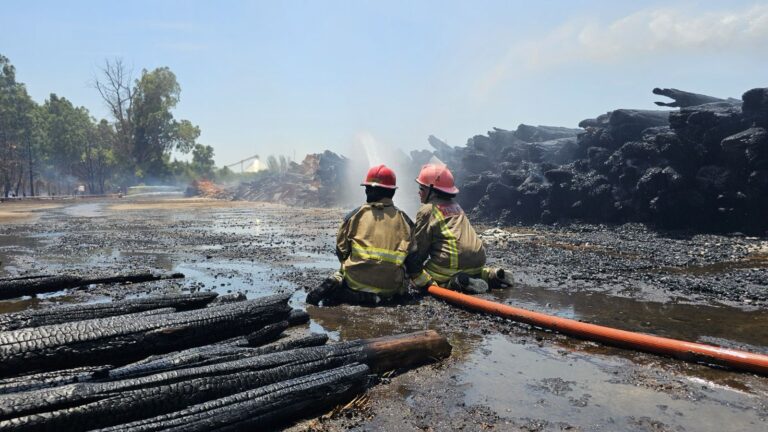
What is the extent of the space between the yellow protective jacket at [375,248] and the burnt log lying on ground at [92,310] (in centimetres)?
167

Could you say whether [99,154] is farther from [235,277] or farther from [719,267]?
[719,267]

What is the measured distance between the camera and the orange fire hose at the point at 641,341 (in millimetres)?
3695

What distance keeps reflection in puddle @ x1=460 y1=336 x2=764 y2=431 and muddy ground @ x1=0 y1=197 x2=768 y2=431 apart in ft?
0.04

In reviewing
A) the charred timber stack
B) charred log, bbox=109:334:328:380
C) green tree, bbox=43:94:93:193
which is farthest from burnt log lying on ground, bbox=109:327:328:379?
Result: green tree, bbox=43:94:93:193

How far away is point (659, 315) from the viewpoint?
18.1ft

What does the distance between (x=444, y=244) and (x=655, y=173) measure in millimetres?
10164

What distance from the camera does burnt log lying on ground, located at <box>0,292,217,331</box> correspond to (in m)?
4.06

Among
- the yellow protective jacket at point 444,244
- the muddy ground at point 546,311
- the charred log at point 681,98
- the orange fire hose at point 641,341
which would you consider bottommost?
the muddy ground at point 546,311

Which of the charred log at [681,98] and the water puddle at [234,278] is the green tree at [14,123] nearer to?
the water puddle at [234,278]

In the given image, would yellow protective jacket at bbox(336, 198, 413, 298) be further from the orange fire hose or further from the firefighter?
the orange fire hose

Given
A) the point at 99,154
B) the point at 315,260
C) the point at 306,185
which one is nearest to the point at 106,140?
the point at 99,154

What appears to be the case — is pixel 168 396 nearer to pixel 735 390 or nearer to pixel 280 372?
pixel 280 372

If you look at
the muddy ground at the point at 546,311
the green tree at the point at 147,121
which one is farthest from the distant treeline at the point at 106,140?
the muddy ground at the point at 546,311

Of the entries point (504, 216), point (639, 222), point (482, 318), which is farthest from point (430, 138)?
point (482, 318)
